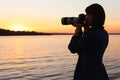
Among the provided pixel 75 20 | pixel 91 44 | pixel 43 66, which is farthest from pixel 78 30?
pixel 43 66

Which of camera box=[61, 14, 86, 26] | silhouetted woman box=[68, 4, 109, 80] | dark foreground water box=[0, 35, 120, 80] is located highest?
camera box=[61, 14, 86, 26]

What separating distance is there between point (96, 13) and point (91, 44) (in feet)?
1.39

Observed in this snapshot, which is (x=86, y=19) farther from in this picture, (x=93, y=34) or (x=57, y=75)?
(x=57, y=75)

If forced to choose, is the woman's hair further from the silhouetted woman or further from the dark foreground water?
the dark foreground water

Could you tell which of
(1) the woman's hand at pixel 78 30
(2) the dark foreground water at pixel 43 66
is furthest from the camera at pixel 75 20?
(2) the dark foreground water at pixel 43 66

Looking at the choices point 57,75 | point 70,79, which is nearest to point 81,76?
point 70,79

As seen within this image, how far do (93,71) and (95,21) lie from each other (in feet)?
2.23

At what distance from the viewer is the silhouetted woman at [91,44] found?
184 inches

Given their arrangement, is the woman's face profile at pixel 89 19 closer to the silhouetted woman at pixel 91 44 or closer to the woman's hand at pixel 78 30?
the silhouetted woman at pixel 91 44

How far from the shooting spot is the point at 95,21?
473 cm

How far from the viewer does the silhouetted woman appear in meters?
4.68

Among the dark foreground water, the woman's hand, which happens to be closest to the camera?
the woman's hand

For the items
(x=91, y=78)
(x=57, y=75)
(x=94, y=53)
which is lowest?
(x=57, y=75)

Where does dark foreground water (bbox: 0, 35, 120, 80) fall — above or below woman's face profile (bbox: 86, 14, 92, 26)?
below
